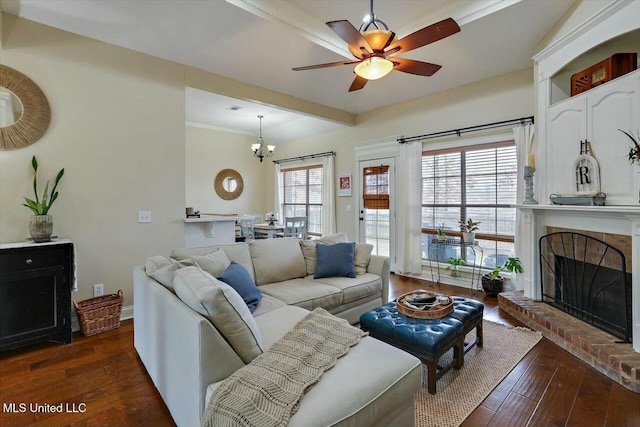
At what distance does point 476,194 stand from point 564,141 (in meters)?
1.56

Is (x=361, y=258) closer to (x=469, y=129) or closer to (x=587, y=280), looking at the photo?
(x=587, y=280)

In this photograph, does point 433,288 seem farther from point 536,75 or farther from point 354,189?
point 536,75

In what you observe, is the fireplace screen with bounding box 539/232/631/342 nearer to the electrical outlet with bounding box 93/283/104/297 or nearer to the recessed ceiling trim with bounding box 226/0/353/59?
the recessed ceiling trim with bounding box 226/0/353/59

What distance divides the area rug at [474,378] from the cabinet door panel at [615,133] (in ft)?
4.66

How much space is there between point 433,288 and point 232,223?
118 inches

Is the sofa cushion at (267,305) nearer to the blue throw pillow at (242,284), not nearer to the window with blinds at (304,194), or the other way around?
the blue throw pillow at (242,284)

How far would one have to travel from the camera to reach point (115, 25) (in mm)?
2938

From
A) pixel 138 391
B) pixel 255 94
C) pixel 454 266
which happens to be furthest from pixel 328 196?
pixel 138 391

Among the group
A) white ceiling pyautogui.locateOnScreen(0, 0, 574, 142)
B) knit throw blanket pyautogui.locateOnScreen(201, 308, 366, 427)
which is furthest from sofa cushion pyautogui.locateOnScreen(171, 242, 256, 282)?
white ceiling pyautogui.locateOnScreen(0, 0, 574, 142)

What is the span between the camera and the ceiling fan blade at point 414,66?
8.67 ft

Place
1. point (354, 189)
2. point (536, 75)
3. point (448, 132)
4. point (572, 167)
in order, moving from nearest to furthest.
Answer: point (572, 167) → point (536, 75) → point (448, 132) → point (354, 189)

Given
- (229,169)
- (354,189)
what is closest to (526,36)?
(354,189)

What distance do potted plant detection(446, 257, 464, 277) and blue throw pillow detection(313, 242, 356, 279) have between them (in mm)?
1979

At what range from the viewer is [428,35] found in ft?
7.38
